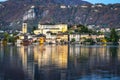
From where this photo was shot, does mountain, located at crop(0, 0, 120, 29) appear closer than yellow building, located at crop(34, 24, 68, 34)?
No

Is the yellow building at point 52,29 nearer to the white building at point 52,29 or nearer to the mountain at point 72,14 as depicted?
the white building at point 52,29

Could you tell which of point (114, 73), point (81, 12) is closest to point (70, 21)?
point (81, 12)

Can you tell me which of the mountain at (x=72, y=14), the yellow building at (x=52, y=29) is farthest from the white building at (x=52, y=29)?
the mountain at (x=72, y=14)

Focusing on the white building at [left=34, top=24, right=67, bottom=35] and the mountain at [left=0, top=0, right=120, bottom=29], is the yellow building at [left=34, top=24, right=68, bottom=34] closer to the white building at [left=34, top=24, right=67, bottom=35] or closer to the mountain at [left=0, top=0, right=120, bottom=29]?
the white building at [left=34, top=24, right=67, bottom=35]

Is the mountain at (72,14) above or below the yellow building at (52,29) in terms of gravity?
above

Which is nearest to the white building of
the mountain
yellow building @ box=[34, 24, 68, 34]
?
yellow building @ box=[34, 24, 68, 34]

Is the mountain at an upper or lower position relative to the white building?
upper

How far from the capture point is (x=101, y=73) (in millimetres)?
21734

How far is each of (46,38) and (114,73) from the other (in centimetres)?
7672

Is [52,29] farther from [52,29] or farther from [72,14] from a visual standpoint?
[72,14]

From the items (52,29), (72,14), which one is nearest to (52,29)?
(52,29)

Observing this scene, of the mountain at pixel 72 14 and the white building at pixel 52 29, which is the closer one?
the white building at pixel 52 29

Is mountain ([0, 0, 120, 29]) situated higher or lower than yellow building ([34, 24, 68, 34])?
higher

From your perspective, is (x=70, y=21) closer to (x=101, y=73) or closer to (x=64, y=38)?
(x=64, y=38)
